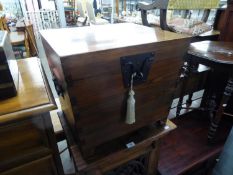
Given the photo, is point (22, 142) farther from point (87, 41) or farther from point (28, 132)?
point (87, 41)

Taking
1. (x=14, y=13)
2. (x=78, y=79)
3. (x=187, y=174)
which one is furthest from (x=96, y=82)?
(x=14, y=13)

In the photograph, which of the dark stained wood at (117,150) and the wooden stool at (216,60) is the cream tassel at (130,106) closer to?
the dark stained wood at (117,150)

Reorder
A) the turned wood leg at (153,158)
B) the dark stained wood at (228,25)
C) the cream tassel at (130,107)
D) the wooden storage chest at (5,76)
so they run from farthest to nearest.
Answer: the dark stained wood at (228,25), the turned wood leg at (153,158), the cream tassel at (130,107), the wooden storage chest at (5,76)

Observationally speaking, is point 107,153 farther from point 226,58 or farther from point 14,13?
point 14,13

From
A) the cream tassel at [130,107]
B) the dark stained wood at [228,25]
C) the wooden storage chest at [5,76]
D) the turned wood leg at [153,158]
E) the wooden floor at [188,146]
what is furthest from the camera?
the dark stained wood at [228,25]

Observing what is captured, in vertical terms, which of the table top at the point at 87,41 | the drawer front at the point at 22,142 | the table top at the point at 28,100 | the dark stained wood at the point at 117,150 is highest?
the table top at the point at 87,41

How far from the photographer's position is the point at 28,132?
1.70 feet

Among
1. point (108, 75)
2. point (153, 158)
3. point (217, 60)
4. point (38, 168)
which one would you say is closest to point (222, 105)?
point (217, 60)

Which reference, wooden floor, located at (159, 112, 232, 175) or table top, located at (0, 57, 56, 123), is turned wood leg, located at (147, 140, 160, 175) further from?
table top, located at (0, 57, 56, 123)

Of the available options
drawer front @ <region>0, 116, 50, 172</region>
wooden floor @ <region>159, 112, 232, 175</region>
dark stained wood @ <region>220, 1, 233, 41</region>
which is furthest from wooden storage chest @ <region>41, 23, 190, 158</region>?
dark stained wood @ <region>220, 1, 233, 41</region>

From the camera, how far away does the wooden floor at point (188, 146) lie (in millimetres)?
1099

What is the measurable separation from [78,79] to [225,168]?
96 centimetres

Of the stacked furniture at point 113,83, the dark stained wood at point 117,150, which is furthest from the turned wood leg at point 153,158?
the stacked furniture at point 113,83

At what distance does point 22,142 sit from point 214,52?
3.52 ft
